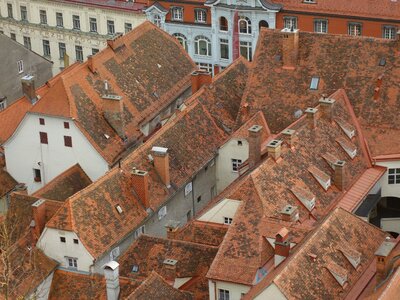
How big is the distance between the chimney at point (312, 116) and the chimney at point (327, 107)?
1.22 m

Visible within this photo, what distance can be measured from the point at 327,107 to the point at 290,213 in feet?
44.7

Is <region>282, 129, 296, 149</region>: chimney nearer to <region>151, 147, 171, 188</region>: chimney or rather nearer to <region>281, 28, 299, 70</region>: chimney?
<region>151, 147, 171, 188</region>: chimney

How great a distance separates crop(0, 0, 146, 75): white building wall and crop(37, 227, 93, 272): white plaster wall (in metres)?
45.5

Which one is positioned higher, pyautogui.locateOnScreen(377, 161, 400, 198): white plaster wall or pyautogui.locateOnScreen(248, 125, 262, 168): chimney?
pyautogui.locateOnScreen(248, 125, 262, 168): chimney

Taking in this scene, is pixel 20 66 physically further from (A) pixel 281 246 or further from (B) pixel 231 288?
(A) pixel 281 246

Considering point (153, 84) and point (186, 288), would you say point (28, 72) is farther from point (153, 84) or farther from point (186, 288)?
point (186, 288)

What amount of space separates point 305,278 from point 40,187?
33086mm

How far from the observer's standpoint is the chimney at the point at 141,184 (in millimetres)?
85188

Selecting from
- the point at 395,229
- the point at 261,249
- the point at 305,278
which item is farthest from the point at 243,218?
the point at 395,229

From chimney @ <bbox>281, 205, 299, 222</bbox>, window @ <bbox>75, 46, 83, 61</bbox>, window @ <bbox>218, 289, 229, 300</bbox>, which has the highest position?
chimney @ <bbox>281, 205, 299, 222</bbox>

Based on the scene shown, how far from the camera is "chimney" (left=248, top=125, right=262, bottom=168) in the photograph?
85.2m

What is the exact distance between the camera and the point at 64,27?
125688 millimetres

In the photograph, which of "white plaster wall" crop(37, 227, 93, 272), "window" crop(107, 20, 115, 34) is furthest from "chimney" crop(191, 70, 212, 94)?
"white plaster wall" crop(37, 227, 93, 272)

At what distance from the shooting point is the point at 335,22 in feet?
371
